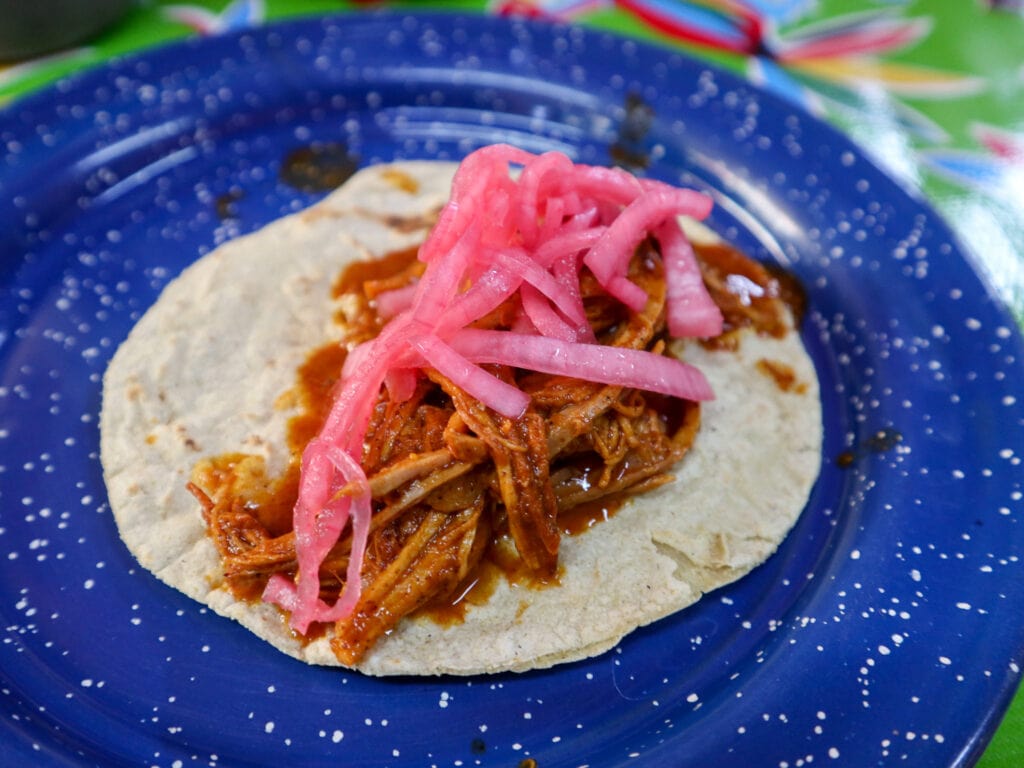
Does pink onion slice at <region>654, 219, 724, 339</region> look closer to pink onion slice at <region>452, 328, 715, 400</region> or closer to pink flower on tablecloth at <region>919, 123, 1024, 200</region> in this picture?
pink onion slice at <region>452, 328, 715, 400</region>

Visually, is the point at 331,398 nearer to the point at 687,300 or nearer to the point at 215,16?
the point at 687,300

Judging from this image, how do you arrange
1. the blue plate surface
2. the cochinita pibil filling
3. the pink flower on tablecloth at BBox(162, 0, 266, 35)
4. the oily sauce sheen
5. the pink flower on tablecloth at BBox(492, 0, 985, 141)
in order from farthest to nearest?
the pink flower on tablecloth at BBox(162, 0, 266, 35) < the pink flower on tablecloth at BBox(492, 0, 985, 141) < the oily sauce sheen < the cochinita pibil filling < the blue plate surface

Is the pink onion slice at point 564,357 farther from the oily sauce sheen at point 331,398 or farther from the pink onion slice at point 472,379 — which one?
the oily sauce sheen at point 331,398

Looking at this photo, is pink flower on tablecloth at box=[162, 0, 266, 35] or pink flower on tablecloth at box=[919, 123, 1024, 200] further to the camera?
pink flower on tablecloth at box=[162, 0, 266, 35]

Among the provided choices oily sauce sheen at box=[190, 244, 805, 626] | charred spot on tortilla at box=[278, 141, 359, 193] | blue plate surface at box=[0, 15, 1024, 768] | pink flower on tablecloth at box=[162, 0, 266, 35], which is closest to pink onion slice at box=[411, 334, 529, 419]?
oily sauce sheen at box=[190, 244, 805, 626]

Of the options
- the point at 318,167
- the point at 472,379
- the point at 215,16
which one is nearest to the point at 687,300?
the point at 472,379

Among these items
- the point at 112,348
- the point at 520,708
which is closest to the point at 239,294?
the point at 112,348

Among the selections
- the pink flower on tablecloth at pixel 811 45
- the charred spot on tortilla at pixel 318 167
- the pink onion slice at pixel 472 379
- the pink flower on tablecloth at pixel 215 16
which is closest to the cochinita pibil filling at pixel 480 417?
the pink onion slice at pixel 472 379

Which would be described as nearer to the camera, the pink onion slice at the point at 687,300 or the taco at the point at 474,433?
the taco at the point at 474,433

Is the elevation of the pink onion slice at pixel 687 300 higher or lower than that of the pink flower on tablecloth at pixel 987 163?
lower
